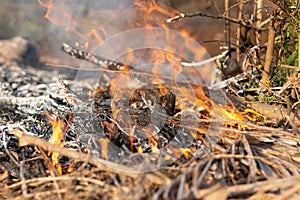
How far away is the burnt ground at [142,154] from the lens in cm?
182

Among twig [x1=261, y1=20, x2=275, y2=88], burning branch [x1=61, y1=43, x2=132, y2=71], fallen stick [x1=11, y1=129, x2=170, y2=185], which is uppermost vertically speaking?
twig [x1=261, y1=20, x2=275, y2=88]

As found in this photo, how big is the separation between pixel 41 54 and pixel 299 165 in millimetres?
5687

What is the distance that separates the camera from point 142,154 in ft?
7.32

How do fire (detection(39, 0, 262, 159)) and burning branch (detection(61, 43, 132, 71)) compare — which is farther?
burning branch (detection(61, 43, 132, 71))

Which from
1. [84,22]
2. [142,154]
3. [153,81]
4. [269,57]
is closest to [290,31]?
[269,57]

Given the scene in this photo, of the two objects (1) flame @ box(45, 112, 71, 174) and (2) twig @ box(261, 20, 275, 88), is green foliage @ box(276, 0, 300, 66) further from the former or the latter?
(1) flame @ box(45, 112, 71, 174)

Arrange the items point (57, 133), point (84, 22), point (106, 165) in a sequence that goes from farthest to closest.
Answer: point (84, 22) → point (57, 133) → point (106, 165)

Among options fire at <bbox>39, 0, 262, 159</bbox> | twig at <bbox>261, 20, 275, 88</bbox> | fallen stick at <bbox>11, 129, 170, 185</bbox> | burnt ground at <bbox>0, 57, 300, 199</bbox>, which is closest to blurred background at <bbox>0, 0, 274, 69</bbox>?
fire at <bbox>39, 0, 262, 159</bbox>

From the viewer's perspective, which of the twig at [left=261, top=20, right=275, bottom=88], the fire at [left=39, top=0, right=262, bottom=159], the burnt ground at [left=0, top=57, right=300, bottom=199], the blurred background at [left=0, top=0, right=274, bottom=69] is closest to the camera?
the burnt ground at [left=0, top=57, right=300, bottom=199]

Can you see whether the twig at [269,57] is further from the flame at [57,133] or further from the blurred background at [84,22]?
the blurred background at [84,22]

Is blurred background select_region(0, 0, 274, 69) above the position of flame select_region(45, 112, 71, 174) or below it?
above

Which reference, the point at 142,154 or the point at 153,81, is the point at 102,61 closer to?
the point at 153,81

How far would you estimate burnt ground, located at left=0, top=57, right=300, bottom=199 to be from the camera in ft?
5.96

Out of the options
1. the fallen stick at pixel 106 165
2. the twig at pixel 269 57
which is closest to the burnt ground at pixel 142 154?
the fallen stick at pixel 106 165
